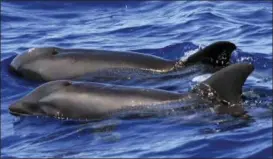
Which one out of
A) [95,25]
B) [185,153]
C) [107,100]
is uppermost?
[95,25]

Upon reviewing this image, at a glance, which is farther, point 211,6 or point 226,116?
point 211,6

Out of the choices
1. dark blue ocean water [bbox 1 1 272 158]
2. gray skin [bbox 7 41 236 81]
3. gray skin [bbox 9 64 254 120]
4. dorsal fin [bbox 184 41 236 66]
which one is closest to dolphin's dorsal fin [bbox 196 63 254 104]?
gray skin [bbox 9 64 254 120]

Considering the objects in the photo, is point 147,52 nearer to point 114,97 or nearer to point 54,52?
point 54,52

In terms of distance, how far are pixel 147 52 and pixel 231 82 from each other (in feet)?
20.0

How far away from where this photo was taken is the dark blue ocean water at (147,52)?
398 inches

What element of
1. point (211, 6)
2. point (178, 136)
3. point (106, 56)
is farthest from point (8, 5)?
point (178, 136)

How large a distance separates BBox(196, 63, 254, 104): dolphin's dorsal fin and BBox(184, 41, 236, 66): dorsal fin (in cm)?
257

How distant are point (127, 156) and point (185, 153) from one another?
2.28 ft

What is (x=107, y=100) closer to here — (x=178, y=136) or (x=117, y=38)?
(x=178, y=136)

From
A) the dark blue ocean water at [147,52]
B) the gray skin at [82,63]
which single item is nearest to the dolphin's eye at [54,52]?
the gray skin at [82,63]

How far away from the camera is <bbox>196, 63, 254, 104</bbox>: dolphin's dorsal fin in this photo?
37.1 feet

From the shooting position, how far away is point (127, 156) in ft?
32.1

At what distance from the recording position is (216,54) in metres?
14.1

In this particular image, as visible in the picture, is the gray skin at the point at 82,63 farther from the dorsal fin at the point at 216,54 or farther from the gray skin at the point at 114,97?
the gray skin at the point at 114,97
